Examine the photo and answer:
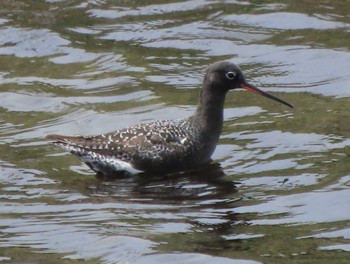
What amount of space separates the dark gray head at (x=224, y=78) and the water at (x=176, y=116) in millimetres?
672

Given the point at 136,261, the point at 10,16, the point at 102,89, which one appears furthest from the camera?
the point at 10,16

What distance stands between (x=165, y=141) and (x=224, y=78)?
1.10 meters

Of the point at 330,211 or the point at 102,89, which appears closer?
the point at 330,211

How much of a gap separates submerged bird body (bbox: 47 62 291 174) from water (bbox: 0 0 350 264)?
214 millimetres

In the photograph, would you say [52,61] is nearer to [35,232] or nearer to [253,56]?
[253,56]

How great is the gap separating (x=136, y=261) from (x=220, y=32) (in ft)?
28.5

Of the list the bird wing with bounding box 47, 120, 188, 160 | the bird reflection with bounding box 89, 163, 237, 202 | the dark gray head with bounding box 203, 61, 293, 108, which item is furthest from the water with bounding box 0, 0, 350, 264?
the dark gray head with bounding box 203, 61, 293, 108

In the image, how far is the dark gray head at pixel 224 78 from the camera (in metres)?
14.2

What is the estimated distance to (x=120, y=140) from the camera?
1388 centimetres

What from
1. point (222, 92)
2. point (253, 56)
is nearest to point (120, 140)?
point (222, 92)

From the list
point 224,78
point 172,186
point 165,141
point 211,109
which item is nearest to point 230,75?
point 224,78

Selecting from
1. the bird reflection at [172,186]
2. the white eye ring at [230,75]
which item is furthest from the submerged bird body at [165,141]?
the bird reflection at [172,186]

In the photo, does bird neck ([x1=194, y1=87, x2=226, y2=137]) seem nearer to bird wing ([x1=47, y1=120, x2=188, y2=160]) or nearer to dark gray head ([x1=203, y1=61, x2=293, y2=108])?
dark gray head ([x1=203, y1=61, x2=293, y2=108])

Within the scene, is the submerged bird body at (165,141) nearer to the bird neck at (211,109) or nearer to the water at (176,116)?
the bird neck at (211,109)
